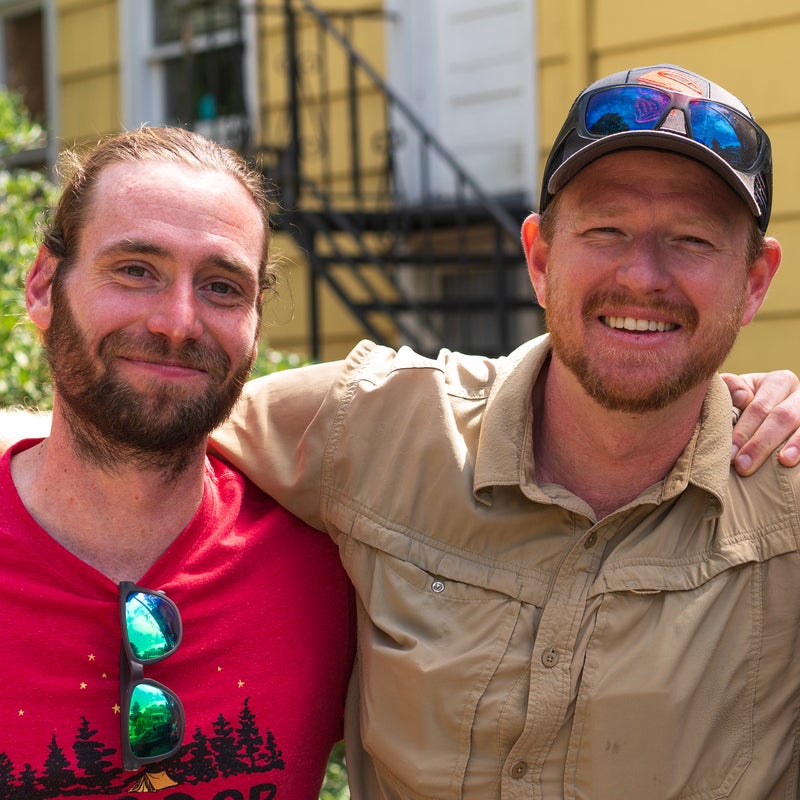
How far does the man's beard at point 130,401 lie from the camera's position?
260 cm

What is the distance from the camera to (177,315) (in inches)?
102

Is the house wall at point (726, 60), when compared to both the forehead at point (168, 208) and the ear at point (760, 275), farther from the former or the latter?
the ear at point (760, 275)

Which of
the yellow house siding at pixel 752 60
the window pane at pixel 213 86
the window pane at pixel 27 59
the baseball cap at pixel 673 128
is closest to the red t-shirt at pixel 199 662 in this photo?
the baseball cap at pixel 673 128

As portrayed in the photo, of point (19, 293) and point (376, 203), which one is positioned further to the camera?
point (376, 203)

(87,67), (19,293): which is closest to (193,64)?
(87,67)

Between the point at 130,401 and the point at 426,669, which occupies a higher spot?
the point at 130,401

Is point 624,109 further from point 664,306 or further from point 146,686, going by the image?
point 146,686

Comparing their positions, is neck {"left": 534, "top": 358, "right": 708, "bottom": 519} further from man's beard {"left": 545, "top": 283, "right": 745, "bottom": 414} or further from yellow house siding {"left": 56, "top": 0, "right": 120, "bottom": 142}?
yellow house siding {"left": 56, "top": 0, "right": 120, "bottom": 142}

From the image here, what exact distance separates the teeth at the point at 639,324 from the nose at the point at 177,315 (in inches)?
35.1

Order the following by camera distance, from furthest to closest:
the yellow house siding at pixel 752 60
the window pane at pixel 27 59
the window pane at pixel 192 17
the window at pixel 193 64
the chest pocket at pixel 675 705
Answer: the window pane at pixel 27 59 → the window pane at pixel 192 17 → the window at pixel 193 64 → the yellow house siding at pixel 752 60 → the chest pocket at pixel 675 705

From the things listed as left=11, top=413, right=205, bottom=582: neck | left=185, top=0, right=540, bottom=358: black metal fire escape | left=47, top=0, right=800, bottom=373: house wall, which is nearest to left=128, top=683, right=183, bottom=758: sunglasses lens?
left=11, top=413, right=205, bottom=582: neck

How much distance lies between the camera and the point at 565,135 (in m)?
2.67

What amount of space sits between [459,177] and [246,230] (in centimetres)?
413

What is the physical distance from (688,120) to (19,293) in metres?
2.57
